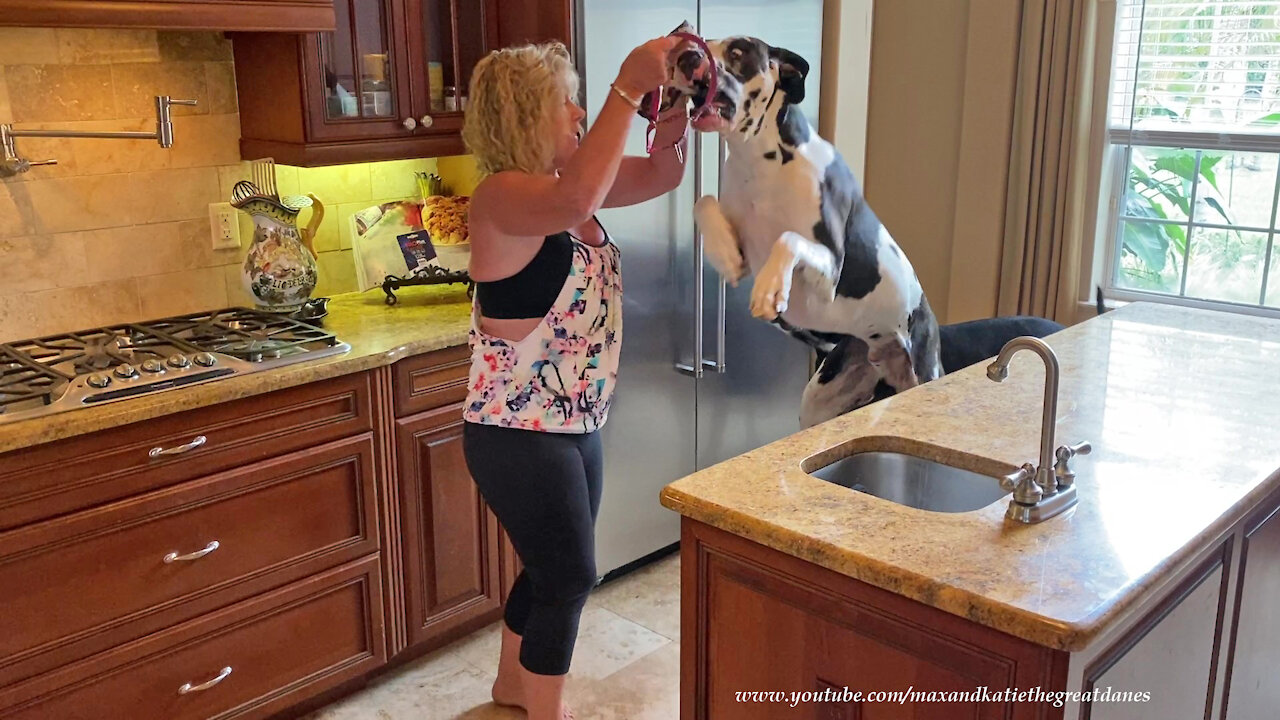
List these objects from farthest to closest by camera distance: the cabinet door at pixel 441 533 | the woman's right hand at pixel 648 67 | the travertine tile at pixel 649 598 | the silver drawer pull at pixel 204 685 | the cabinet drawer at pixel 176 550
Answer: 1. the travertine tile at pixel 649 598
2. the cabinet door at pixel 441 533
3. the silver drawer pull at pixel 204 685
4. the cabinet drawer at pixel 176 550
5. the woman's right hand at pixel 648 67

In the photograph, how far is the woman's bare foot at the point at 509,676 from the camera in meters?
2.42

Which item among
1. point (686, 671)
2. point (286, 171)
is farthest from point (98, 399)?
point (686, 671)

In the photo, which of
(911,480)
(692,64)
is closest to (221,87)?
(692,64)

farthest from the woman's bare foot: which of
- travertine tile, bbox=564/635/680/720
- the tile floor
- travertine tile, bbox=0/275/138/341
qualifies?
travertine tile, bbox=0/275/138/341

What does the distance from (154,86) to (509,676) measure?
1616 millimetres

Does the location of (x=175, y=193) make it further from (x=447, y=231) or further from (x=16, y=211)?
(x=447, y=231)

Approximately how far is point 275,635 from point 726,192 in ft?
4.55

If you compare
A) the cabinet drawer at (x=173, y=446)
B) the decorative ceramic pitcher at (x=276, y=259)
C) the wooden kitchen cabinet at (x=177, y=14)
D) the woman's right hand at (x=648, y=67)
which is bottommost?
the cabinet drawer at (x=173, y=446)

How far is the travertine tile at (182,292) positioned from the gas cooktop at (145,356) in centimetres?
4

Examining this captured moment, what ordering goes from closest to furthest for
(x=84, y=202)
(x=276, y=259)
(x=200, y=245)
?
(x=84, y=202) < (x=276, y=259) < (x=200, y=245)

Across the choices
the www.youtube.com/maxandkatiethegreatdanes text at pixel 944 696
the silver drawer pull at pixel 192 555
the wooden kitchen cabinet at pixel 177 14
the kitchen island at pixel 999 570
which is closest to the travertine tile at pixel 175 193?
the wooden kitchen cabinet at pixel 177 14

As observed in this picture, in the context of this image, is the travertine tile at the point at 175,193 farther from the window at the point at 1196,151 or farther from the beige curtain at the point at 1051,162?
the window at the point at 1196,151

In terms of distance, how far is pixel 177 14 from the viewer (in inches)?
86.0

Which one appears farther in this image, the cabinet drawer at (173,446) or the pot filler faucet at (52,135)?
the pot filler faucet at (52,135)
